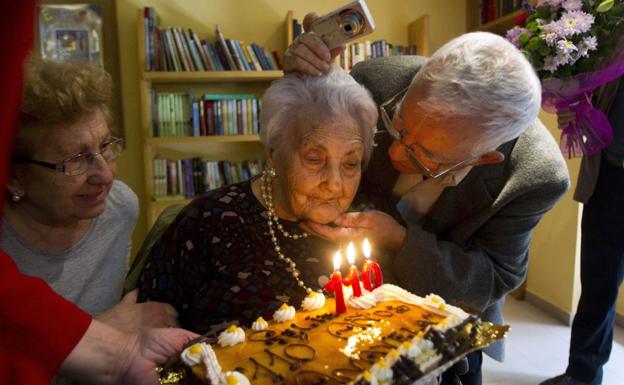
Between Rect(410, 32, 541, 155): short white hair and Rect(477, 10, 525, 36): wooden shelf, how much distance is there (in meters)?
2.75

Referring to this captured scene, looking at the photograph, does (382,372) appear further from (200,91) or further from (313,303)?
(200,91)

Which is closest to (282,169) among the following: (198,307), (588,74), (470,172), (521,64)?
(198,307)

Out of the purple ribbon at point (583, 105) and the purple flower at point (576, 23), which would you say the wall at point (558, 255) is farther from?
the purple flower at point (576, 23)

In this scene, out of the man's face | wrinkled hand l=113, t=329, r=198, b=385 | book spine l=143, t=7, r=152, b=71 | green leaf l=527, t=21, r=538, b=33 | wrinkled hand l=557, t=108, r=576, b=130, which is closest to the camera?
wrinkled hand l=113, t=329, r=198, b=385

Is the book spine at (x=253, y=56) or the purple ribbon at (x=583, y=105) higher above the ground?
the book spine at (x=253, y=56)

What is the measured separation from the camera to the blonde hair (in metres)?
1.24

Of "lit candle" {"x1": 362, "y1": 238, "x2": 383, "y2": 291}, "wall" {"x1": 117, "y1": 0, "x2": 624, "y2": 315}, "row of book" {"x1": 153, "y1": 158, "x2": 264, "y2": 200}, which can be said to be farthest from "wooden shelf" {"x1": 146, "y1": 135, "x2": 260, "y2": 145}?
"lit candle" {"x1": 362, "y1": 238, "x2": 383, "y2": 291}

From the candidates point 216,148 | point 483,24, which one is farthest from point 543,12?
point 216,148

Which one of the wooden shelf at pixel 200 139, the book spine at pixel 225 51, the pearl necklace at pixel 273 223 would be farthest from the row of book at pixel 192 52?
the pearl necklace at pixel 273 223

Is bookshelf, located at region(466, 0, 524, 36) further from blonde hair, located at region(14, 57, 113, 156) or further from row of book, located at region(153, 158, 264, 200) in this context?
blonde hair, located at region(14, 57, 113, 156)

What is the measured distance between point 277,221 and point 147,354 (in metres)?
0.60

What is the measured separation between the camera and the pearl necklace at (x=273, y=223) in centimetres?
143

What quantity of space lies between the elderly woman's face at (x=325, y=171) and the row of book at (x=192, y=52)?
2701 millimetres

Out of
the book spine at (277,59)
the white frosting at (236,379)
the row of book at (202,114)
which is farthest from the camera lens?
the book spine at (277,59)
